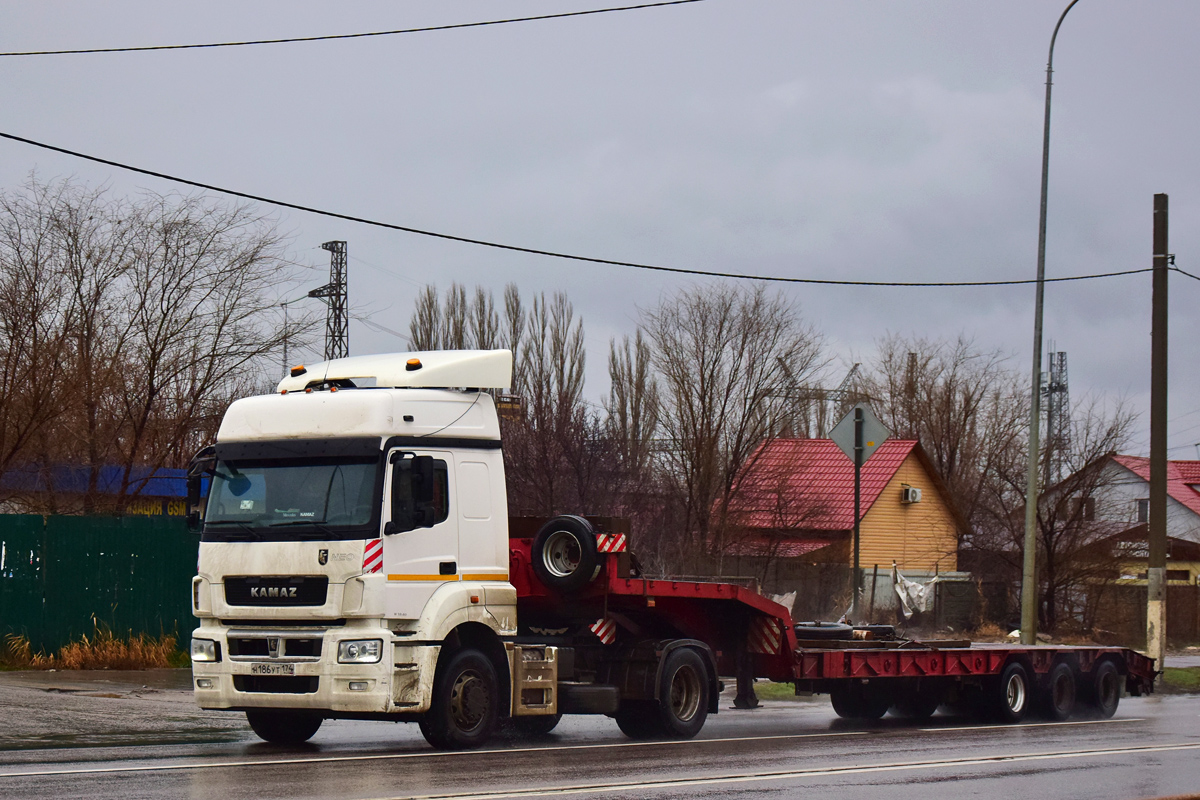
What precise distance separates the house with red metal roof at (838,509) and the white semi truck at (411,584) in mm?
23113

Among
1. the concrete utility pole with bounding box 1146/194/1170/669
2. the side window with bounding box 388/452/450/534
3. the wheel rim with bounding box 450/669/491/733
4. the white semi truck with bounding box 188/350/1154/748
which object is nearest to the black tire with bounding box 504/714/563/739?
the white semi truck with bounding box 188/350/1154/748

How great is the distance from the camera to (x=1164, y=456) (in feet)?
81.9

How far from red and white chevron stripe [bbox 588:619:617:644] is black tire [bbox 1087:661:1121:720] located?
25.0ft

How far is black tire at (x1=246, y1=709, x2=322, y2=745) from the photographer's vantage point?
42.7 ft

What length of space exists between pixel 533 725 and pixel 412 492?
156 inches

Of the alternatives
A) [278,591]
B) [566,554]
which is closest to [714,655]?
[566,554]

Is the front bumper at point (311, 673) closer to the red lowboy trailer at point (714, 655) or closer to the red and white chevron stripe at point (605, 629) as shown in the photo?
Result: the red lowboy trailer at point (714, 655)

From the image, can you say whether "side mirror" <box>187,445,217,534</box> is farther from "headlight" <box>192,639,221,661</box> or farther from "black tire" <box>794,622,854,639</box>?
"black tire" <box>794,622,854,639</box>

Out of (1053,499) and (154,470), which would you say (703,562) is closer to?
(1053,499)

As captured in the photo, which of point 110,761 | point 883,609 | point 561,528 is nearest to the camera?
point 110,761

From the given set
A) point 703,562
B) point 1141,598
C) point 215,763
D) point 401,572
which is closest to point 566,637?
point 401,572

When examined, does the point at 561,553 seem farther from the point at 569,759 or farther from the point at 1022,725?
the point at 1022,725

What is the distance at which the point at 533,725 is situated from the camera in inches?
580

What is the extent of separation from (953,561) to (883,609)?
883 cm
